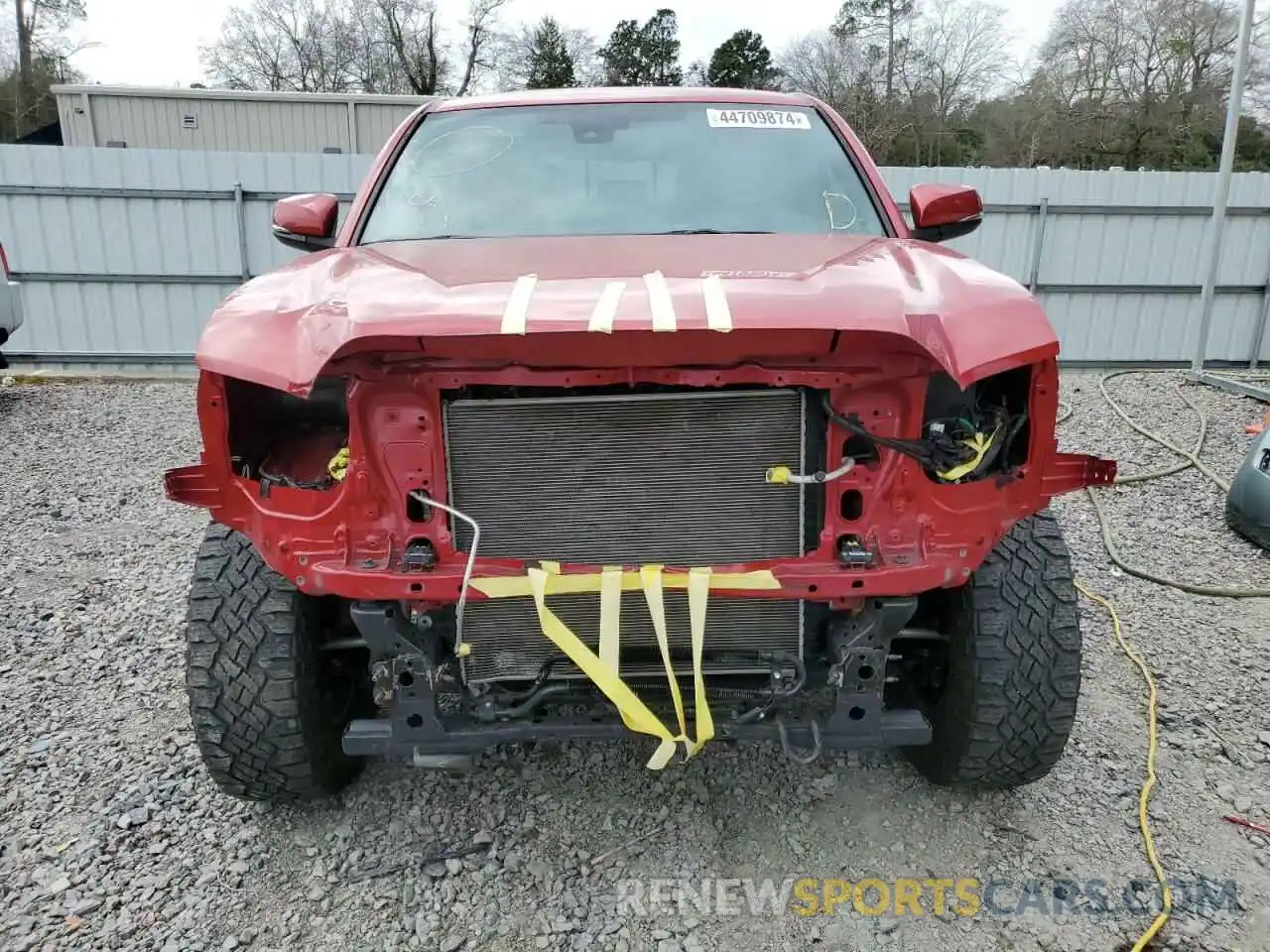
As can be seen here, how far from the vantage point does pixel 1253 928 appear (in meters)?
2.13

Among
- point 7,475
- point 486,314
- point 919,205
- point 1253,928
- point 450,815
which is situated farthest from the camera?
point 7,475

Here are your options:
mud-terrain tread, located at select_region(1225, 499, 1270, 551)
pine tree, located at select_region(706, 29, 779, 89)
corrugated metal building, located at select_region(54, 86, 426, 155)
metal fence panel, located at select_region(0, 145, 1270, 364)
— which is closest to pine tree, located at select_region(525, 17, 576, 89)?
pine tree, located at select_region(706, 29, 779, 89)

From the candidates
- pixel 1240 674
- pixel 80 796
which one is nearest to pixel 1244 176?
pixel 1240 674

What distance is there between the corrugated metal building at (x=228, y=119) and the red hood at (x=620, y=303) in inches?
554

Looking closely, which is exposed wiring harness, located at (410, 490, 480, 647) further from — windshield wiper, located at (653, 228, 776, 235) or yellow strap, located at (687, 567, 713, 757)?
windshield wiper, located at (653, 228, 776, 235)

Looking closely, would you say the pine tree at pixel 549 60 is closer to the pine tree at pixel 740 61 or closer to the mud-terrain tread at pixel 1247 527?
the pine tree at pixel 740 61

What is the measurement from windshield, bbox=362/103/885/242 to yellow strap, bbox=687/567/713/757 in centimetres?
123

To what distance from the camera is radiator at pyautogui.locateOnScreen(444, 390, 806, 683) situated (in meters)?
1.96

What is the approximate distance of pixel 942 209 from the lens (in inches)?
117

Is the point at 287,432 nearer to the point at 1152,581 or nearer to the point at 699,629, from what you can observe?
the point at 699,629

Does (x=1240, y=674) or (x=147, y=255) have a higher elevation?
(x=147, y=255)

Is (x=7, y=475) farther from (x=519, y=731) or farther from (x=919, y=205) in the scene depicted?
(x=919, y=205)

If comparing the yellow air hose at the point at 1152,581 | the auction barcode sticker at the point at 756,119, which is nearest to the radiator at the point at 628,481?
the yellow air hose at the point at 1152,581

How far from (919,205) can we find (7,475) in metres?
6.16
